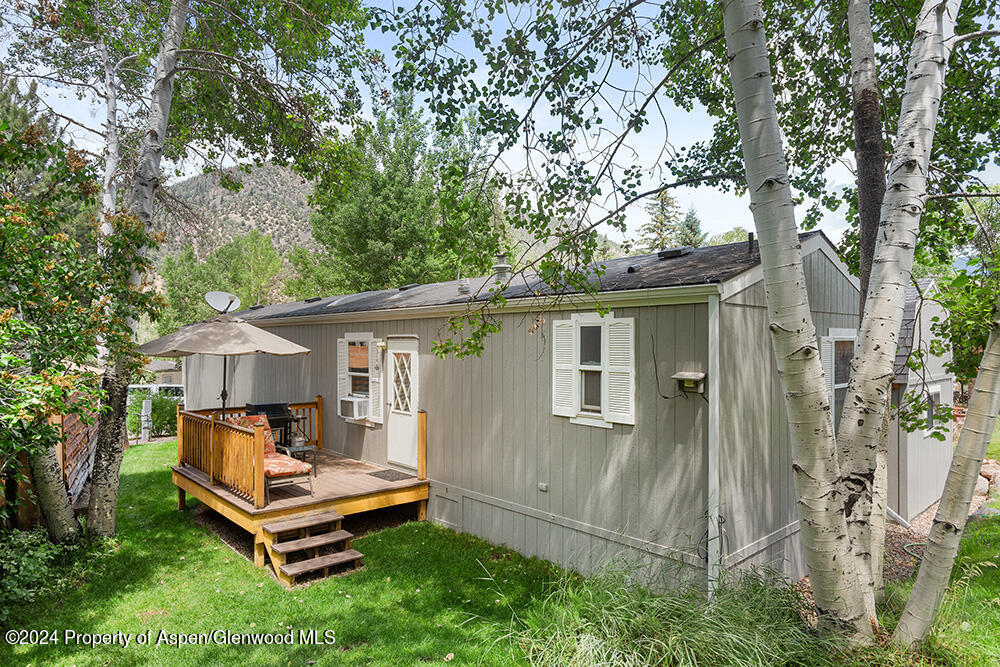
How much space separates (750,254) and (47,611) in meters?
6.96

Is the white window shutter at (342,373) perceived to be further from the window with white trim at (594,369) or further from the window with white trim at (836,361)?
the window with white trim at (836,361)

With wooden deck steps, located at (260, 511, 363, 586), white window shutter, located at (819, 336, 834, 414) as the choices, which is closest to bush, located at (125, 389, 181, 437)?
wooden deck steps, located at (260, 511, 363, 586)

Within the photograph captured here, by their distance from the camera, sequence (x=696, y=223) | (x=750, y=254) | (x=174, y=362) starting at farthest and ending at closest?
(x=696, y=223) → (x=174, y=362) → (x=750, y=254)

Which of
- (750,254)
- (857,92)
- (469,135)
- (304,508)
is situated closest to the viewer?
(857,92)

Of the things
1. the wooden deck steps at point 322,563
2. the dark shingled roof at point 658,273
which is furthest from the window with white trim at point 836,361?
the wooden deck steps at point 322,563

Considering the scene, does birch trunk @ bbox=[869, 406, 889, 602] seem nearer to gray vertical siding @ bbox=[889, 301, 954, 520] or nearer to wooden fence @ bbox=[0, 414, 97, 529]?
gray vertical siding @ bbox=[889, 301, 954, 520]

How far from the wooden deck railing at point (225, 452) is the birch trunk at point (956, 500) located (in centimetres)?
556

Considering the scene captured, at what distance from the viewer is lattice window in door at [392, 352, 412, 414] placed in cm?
756

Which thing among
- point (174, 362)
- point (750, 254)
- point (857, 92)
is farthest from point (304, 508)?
point (174, 362)

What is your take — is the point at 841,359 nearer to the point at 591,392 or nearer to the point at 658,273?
the point at 658,273

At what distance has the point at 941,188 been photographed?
21.8 ft

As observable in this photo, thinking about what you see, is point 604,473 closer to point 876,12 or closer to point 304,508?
point 304,508

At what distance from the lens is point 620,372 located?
5.00 m

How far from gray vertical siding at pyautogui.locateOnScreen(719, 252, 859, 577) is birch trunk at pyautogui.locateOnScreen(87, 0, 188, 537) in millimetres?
6068
